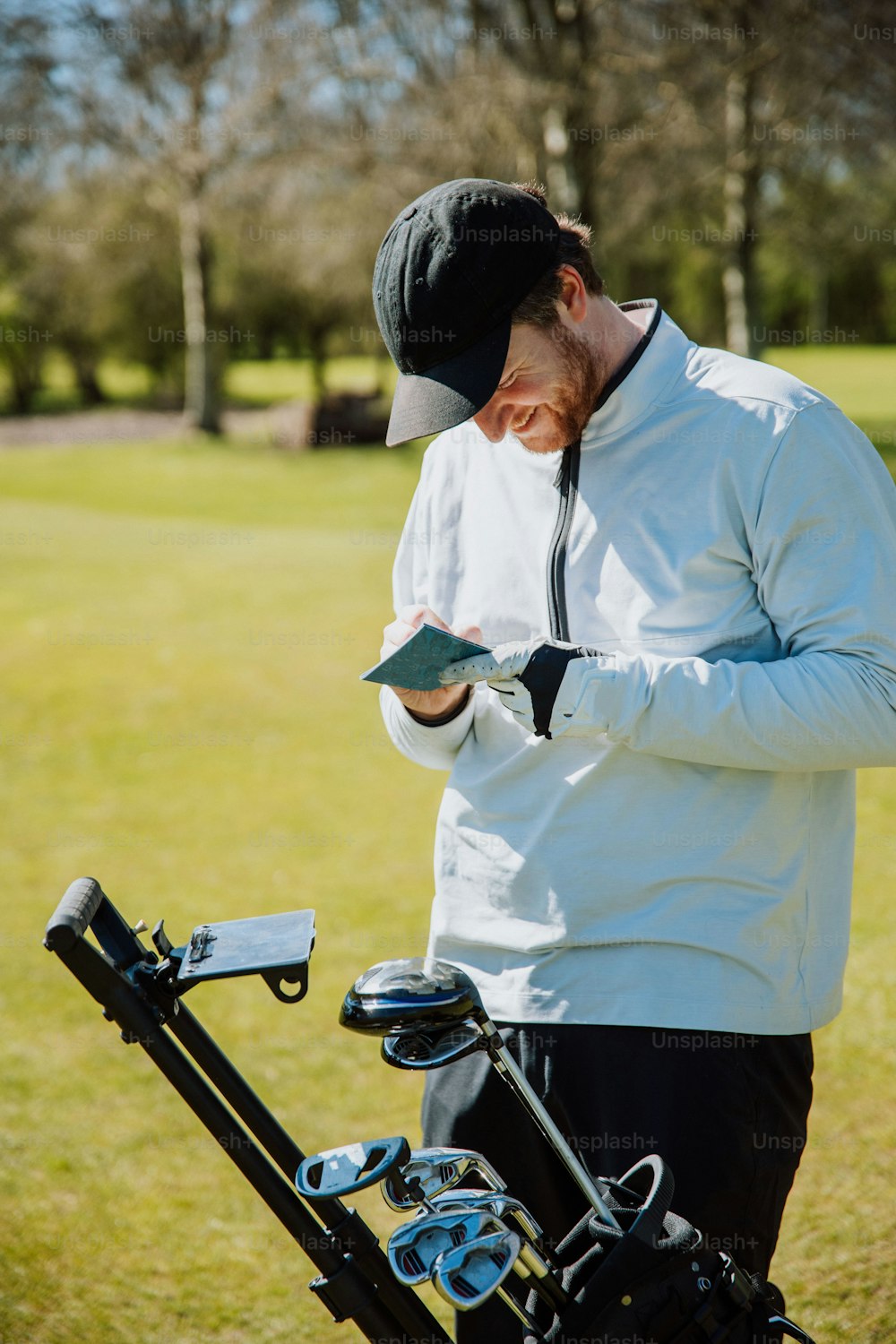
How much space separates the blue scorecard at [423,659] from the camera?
179cm

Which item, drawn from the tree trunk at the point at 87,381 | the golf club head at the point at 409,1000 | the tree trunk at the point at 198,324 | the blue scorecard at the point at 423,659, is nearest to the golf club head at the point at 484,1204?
the golf club head at the point at 409,1000

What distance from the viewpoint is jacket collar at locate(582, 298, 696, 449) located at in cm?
202

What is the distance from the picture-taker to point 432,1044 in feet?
5.61

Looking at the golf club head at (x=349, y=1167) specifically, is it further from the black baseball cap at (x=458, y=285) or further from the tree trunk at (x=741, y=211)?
the tree trunk at (x=741, y=211)

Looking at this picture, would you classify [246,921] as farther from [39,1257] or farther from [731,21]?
[731,21]

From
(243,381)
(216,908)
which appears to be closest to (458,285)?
(216,908)

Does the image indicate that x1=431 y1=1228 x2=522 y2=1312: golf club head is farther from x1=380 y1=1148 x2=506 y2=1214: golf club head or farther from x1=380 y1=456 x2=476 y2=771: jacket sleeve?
x1=380 y1=456 x2=476 y2=771: jacket sleeve

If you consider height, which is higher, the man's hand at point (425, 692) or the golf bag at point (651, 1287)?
the man's hand at point (425, 692)

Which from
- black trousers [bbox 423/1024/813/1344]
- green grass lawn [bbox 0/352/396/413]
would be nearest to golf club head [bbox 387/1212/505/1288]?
black trousers [bbox 423/1024/813/1344]

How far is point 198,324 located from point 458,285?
2225cm

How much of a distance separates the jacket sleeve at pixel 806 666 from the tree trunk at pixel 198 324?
20.9 metres

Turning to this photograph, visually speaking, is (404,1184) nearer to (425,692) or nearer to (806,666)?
(425,692)

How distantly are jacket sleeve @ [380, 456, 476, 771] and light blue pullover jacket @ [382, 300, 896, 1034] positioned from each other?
10cm

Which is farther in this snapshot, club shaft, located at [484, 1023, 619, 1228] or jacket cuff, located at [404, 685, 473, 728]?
jacket cuff, located at [404, 685, 473, 728]
